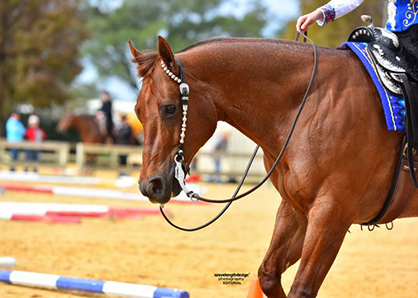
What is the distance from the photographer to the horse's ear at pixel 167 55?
3596mm

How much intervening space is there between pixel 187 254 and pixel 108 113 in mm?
13268

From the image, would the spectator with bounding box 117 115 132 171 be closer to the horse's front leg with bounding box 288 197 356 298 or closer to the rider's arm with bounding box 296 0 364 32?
the rider's arm with bounding box 296 0 364 32

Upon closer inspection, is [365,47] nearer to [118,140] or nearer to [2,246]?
[2,246]

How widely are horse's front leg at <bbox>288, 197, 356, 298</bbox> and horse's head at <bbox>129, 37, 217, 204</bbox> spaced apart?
0.83 metres

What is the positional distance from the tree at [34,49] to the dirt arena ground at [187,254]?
24434 millimetres

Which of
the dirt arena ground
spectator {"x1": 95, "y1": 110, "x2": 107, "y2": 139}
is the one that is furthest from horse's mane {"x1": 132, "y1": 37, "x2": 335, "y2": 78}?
spectator {"x1": 95, "y1": 110, "x2": 107, "y2": 139}

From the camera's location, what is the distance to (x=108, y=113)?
20344mm

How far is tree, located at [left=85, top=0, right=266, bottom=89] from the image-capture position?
54.9m

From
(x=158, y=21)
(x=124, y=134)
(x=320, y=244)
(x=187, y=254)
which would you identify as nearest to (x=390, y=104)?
(x=320, y=244)

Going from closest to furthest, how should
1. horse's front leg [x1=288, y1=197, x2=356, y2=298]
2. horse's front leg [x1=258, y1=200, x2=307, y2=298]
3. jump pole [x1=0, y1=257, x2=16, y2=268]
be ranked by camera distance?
horse's front leg [x1=288, y1=197, x2=356, y2=298]
horse's front leg [x1=258, y1=200, x2=307, y2=298]
jump pole [x1=0, y1=257, x2=16, y2=268]

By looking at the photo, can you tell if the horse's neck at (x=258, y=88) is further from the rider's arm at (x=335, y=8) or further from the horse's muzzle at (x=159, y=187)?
the horse's muzzle at (x=159, y=187)

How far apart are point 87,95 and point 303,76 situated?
196ft

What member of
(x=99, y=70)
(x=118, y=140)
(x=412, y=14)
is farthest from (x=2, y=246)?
(x=99, y=70)

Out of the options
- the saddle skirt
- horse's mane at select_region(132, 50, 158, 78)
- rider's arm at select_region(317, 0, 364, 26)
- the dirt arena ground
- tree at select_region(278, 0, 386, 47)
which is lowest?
the dirt arena ground
